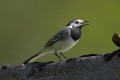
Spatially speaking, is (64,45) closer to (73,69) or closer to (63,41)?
(63,41)

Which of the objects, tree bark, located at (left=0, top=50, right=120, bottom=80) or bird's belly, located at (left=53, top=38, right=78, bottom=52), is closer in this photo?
tree bark, located at (left=0, top=50, right=120, bottom=80)

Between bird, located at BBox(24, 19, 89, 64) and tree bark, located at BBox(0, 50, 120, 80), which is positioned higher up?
tree bark, located at BBox(0, 50, 120, 80)

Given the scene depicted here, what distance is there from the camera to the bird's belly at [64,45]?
24.8 feet

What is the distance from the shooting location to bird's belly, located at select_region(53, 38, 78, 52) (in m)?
7.56

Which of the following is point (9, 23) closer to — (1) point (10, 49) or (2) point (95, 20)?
(1) point (10, 49)

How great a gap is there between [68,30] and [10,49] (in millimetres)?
5279

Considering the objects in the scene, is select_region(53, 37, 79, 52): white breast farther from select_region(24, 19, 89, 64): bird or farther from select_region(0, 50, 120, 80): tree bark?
select_region(0, 50, 120, 80): tree bark

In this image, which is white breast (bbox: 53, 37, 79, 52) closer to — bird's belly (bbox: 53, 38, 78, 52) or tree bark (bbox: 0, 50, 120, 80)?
bird's belly (bbox: 53, 38, 78, 52)

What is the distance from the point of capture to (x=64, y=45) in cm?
762

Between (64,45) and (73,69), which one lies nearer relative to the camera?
(73,69)

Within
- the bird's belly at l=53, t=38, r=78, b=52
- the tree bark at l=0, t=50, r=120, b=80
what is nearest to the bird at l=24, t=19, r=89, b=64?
the bird's belly at l=53, t=38, r=78, b=52

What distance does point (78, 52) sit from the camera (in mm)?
11750

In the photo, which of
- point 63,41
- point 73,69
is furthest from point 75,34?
point 73,69

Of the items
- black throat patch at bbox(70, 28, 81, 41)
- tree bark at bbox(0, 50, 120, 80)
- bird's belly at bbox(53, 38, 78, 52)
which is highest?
tree bark at bbox(0, 50, 120, 80)
